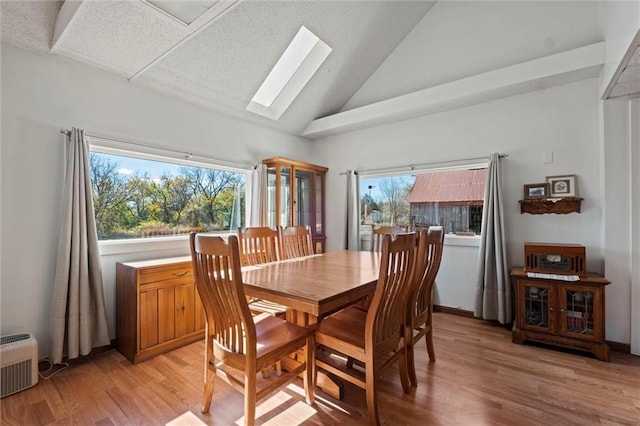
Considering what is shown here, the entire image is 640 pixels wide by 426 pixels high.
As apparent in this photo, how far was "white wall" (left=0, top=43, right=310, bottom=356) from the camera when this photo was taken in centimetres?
211

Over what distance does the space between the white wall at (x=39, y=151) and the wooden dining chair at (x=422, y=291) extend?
8.37 ft

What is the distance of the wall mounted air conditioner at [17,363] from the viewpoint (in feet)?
6.14

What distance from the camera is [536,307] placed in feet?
8.55

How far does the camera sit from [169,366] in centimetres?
226

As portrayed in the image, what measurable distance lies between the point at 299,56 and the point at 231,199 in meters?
1.99

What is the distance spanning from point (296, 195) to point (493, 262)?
2565 millimetres

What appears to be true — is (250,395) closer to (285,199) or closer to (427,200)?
(285,199)

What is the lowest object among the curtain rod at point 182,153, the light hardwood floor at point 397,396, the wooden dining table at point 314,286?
the light hardwood floor at point 397,396

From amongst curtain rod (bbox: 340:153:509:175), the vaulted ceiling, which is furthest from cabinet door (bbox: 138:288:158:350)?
curtain rod (bbox: 340:153:509:175)

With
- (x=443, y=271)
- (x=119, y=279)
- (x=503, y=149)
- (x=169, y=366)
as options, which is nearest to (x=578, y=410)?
(x=443, y=271)

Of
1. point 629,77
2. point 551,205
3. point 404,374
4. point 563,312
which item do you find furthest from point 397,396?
point 629,77

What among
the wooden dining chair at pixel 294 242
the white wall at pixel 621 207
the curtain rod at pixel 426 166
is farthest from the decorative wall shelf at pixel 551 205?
the wooden dining chair at pixel 294 242

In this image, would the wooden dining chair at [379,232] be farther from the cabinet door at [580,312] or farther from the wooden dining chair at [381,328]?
the cabinet door at [580,312]

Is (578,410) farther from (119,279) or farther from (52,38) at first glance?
(52,38)
